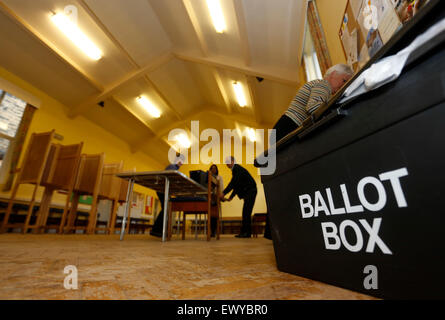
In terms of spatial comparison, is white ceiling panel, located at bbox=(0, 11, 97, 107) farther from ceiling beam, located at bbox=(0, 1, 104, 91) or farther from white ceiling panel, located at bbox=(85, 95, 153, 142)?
white ceiling panel, located at bbox=(85, 95, 153, 142)

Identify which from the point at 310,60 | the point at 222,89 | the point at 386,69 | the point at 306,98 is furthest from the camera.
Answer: the point at 222,89

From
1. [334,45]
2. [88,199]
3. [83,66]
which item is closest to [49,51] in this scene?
[83,66]

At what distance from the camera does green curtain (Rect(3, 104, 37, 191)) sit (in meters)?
4.42

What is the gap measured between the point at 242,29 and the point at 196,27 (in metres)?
1.16

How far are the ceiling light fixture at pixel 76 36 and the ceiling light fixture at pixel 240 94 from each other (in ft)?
11.3

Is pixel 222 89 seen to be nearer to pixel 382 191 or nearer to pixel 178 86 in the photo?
pixel 178 86

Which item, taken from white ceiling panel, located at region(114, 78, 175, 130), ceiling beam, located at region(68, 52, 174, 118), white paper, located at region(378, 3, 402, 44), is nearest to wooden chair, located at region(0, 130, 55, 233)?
ceiling beam, located at region(68, 52, 174, 118)

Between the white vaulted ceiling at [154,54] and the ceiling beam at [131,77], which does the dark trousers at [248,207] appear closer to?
the white vaulted ceiling at [154,54]

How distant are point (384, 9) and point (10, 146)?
6.62 m

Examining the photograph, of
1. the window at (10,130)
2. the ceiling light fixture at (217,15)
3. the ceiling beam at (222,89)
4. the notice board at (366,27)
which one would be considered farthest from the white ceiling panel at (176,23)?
the window at (10,130)

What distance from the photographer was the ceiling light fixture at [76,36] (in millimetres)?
3984

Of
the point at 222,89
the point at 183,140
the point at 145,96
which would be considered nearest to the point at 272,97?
the point at 222,89

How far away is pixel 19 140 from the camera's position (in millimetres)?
4699
